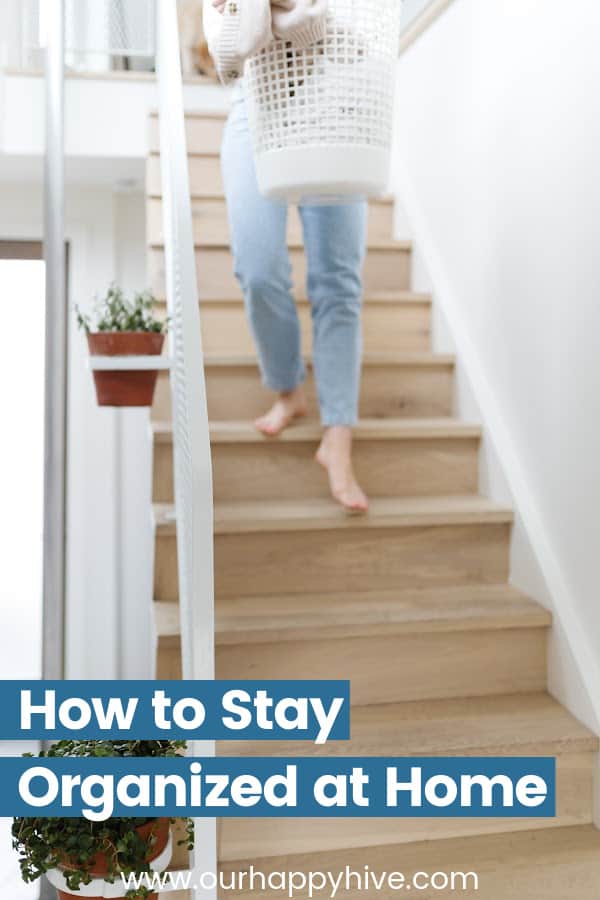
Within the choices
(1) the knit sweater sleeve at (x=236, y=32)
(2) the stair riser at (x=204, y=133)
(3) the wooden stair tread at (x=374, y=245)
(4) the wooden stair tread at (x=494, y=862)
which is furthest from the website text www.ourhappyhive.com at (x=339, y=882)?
(2) the stair riser at (x=204, y=133)

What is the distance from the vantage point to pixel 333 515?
2.14 metres

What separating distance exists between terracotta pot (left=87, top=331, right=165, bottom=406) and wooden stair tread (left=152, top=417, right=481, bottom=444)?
15cm

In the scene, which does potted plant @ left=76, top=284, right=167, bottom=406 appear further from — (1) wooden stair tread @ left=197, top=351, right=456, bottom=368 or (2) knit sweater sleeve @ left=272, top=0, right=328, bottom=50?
(2) knit sweater sleeve @ left=272, top=0, right=328, bottom=50

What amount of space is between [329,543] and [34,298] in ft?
6.55

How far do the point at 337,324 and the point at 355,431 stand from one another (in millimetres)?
305

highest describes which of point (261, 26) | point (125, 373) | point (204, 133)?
point (204, 133)

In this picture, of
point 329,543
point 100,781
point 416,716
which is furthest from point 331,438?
point 100,781

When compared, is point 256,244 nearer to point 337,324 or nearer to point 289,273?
point 289,273

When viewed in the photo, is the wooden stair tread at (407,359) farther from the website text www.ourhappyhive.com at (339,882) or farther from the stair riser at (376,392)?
the website text www.ourhappyhive.com at (339,882)

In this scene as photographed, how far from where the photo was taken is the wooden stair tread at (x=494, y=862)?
1.61m

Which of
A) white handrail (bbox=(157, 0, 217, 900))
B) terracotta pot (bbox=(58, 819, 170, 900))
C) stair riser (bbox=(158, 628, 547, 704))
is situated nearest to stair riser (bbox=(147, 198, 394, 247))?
white handrail (bbox=(157, 0, 217, 900))

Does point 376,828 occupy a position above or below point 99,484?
below

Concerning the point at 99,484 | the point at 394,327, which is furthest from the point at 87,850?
the point at 99,484

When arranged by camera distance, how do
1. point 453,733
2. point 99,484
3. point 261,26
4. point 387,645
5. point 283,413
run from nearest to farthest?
point 261,26 < point 453,733 < point 387,645 < point 283,413 < point 99,484
